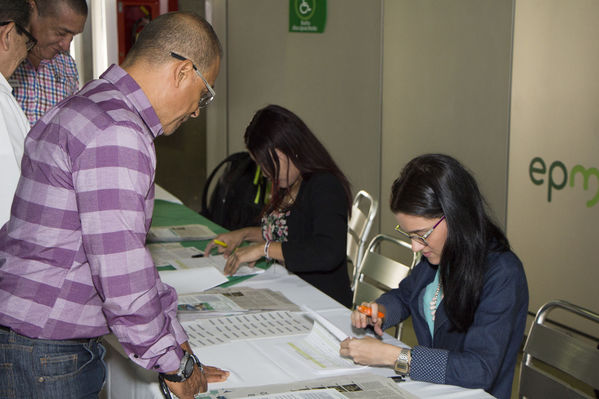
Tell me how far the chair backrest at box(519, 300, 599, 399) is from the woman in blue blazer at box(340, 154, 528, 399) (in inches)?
3.9

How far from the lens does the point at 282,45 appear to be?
15.7 feet

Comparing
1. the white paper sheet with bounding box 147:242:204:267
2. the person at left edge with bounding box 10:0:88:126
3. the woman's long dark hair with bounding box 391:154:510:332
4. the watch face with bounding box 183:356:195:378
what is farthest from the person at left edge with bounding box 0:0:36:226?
the woman's long dark hair with bounding box 391:154:510:332

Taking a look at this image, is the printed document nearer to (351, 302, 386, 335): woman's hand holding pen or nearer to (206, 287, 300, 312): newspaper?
(351, 302, 386, 335): woman's hand holding pen

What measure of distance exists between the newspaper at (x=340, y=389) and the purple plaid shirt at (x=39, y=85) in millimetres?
2260

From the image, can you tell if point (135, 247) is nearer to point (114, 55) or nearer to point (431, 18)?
point (431, 18)

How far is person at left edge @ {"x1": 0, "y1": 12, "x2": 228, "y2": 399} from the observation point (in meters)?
1.25

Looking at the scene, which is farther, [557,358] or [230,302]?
[230,302]

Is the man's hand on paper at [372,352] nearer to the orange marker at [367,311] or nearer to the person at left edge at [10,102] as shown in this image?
the orange marker at [367,311]

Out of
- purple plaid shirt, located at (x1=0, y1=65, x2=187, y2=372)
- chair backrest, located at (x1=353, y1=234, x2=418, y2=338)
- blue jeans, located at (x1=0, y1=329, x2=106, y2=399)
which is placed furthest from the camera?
chair backrest, located at (x1=353, y1=234, x2=418, y2=338)

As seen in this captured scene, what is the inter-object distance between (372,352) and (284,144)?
1.13 meters

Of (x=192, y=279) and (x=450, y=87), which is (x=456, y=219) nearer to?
(x=192, y=279)

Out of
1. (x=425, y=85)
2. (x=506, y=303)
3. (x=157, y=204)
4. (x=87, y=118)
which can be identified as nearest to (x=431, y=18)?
(x=425, y=85)

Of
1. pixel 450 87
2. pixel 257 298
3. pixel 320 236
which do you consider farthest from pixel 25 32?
pixel 450 87

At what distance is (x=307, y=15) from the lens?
185 inches
